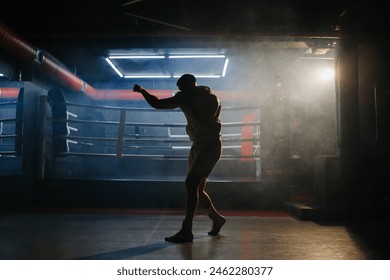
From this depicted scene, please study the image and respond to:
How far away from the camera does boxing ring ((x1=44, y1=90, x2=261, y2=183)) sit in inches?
251

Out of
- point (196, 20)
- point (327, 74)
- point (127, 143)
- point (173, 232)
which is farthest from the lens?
point (127, 143)

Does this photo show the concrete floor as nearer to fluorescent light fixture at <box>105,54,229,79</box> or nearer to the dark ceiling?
the dark ceiling

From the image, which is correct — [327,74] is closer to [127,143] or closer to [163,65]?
[163,65]

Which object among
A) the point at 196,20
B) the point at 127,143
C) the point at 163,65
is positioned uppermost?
the point at 163,65

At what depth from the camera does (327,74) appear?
8961 mm

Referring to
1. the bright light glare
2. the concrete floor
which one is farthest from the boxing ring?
the bright light glare

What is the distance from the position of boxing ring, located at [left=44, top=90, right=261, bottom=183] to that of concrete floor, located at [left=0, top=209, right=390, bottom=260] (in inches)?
67.5

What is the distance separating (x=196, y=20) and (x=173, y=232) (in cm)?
339

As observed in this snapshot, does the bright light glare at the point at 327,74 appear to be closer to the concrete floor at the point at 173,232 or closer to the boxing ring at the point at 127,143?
the boxing ring at the point at 127,143

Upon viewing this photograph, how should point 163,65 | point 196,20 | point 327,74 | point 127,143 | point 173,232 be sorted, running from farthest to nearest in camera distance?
point 127,143 → point 163,65 → point 327,74 → point 196,20 → point 173,232

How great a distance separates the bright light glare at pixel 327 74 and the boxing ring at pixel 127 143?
2.11m

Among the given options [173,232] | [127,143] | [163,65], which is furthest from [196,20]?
[127,143]

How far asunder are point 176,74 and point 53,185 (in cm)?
606

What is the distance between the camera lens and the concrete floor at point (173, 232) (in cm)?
274
